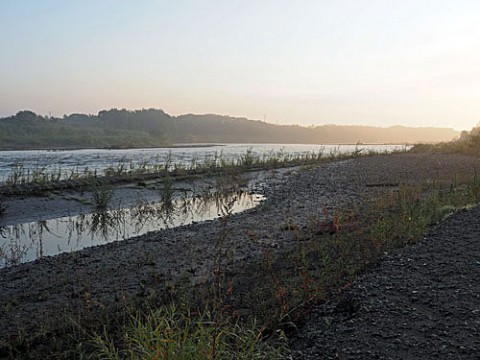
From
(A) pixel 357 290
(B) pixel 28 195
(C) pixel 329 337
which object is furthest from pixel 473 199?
(B) pixel 28 195

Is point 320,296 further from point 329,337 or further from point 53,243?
point 53,243

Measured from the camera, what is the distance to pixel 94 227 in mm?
13508

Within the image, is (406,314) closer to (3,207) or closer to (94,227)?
(94,227)

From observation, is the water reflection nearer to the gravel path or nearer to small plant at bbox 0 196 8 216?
small plant at bbox 0 196 8 216

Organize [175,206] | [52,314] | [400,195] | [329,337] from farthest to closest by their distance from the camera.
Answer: [175,206] < [400,195] < [52,314] < [329,337]

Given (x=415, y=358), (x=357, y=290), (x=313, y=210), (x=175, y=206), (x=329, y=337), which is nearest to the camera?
(x=415, y=358)

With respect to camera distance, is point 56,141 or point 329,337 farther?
point 56,141

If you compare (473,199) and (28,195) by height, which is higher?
(473,199)

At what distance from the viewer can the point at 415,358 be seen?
3.61 meters

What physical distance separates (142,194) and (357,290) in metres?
15.2

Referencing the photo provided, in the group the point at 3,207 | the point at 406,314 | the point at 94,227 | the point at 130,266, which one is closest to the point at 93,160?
the point at 3,207

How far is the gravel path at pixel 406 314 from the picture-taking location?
3799mm

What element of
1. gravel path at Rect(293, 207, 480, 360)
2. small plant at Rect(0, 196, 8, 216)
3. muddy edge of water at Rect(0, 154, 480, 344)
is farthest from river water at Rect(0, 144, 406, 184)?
gravel path at Rect(293, 207, 480, 360)

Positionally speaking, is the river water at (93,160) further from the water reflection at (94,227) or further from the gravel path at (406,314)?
the gravel path at (406,314)
